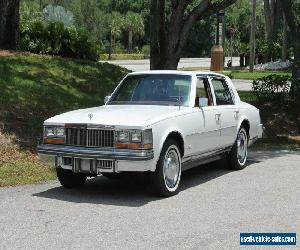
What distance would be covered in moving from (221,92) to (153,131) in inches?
111

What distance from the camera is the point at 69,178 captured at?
8898 millimetres

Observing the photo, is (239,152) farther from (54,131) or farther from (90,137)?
(54,131)

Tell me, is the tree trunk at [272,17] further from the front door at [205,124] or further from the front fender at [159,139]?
the front fender at [159,139]

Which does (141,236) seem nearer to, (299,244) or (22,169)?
(299,244)

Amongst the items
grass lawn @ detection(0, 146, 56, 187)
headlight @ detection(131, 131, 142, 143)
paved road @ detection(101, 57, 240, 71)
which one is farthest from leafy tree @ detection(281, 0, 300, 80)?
paved road @ detection(101, 57, 240, 71)

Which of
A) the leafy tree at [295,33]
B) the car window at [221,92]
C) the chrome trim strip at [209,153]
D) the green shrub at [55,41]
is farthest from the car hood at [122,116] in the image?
the green shrub at [55,41]

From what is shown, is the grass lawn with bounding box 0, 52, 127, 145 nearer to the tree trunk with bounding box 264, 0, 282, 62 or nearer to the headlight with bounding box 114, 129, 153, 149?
the headlight with bounding box 114, 129, 153, 149

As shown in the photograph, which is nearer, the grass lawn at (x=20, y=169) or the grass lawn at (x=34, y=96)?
the grass lawn at (x=20, y=169)

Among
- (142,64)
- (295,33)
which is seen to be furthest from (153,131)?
(142,64)

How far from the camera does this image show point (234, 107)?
10.6 metres

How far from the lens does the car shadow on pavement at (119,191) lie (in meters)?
8.16

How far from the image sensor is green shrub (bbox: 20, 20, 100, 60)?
65.0 feet

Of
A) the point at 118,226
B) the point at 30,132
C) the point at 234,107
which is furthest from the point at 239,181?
the point at 30,132

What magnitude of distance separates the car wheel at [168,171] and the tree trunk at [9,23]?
11.3 metres
